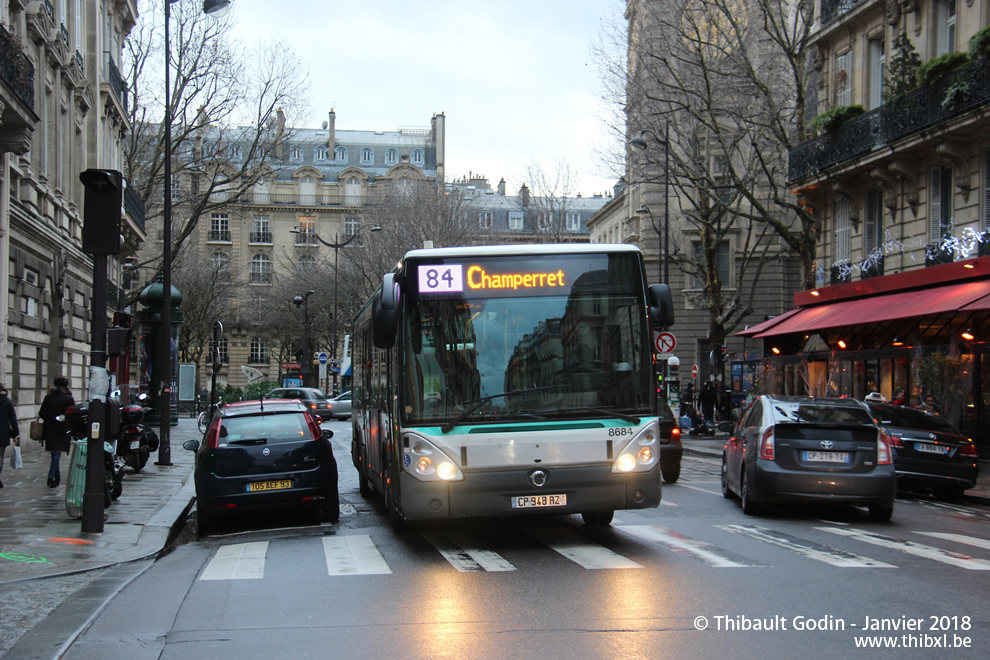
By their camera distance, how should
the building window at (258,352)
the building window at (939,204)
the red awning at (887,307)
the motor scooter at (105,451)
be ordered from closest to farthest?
the motor scooter at (105,451) < the red awning at (887,307) < the building window at (939,204) < the building window at (258,352)

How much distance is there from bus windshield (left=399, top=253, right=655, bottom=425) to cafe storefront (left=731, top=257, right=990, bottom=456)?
11.6m

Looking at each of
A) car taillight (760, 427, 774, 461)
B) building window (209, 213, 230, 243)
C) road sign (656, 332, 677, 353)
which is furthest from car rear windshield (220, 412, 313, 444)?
building window (209, 213, 230, 243)

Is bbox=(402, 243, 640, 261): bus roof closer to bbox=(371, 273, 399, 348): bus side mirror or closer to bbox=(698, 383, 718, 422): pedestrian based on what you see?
bbox=(371, 273, 399, 348): bus side mirror

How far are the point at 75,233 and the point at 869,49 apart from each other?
2239 centimetres

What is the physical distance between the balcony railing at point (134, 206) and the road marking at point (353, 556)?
2267cm

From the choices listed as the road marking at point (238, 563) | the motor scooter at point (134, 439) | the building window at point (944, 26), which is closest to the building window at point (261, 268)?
the building window at point (944, 26)

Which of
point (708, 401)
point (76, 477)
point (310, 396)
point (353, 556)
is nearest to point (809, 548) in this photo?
point (353, 556)

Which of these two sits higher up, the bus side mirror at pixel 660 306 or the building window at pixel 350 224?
the building window at pixel 350 224

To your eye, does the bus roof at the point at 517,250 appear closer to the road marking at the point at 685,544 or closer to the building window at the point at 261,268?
the road marking at the point at 685,544

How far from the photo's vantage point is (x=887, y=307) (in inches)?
968

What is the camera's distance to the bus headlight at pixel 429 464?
9.90 meters

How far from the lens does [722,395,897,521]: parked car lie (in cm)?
1244

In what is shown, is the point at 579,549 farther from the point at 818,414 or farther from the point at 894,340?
the point at 894,340

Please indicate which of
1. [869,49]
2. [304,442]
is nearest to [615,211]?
[869,49]
